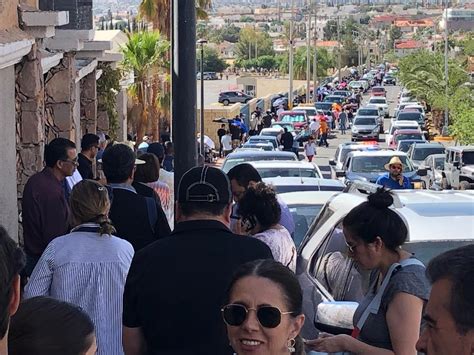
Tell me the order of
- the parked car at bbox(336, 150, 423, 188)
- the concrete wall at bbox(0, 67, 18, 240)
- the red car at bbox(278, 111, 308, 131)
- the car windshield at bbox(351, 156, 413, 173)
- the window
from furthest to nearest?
the red car at bbox(278, 111, 308, 131) < the car windshield at bbox(351, 156, 413, 173) < the parked car at bbox(336, 150, 423, 188) < the concrete wall at bbox(0, 67, 18, 240) < the window

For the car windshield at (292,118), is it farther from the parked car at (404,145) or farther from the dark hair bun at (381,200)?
the dark hair bun at (381,200)

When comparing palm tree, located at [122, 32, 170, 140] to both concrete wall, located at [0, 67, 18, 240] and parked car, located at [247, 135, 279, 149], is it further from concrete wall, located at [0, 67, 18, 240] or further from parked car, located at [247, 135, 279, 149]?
concrete wall, located at [0, 67, 18, 240]

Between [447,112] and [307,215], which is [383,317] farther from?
[447,112]

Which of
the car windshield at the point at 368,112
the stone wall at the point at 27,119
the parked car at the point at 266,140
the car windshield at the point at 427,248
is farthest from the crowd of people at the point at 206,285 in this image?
the car windshield at the point at 368,112

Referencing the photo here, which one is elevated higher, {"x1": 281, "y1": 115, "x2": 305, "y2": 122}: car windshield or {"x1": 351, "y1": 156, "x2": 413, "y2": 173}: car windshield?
{"x1": 351, "y1": 156, "x2": 413, "y2": 173}: car windshield

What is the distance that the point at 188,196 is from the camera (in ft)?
15.7

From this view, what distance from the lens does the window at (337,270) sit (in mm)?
6164

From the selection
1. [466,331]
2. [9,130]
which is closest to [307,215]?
[9,130]

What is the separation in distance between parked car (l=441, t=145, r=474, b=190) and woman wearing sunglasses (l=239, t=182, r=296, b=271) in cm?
2123

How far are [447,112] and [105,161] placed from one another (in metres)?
48.9

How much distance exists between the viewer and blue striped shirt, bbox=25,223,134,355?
18.2ft

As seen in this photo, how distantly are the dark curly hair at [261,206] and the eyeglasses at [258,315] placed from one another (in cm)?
304

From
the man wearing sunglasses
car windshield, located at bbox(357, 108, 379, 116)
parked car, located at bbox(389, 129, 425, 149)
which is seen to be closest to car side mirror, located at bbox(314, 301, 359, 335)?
the man wearing sunglasses

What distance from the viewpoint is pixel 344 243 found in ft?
22.2
